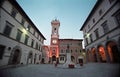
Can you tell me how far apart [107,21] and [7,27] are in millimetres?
17711

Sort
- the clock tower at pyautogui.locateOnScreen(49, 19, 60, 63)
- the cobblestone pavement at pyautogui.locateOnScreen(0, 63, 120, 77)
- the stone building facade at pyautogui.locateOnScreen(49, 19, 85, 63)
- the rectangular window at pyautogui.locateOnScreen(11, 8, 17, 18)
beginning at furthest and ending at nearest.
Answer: the clock tower at pyautogui.locateOnScreen(49, 19, 60, 63) → the stone building facade at pyautogui.locateOnScreen(49, 19, 85, 63) → the rectangular window at pyautogui.locateOnScreen(11, 8, 17, 18) → the cobblestone pavement at pyautogui.locateOnScreen(0, 63, 120, 77)

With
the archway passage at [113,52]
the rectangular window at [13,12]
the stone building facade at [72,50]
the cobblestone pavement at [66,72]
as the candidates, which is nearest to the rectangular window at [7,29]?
the rectangular window at [13,12]

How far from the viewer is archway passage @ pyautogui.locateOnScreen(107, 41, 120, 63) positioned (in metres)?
11.9

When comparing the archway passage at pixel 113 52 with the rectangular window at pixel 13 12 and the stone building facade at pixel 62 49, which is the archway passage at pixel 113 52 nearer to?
the rectangular window at pixel 13 12

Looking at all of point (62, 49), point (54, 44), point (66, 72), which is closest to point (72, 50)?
point (62, 49)

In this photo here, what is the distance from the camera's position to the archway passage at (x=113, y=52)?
11.9 metres

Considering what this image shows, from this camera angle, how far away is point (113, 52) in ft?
41.2

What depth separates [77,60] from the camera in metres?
30.8

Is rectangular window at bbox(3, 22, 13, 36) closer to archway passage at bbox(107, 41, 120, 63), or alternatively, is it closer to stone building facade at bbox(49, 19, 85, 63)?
archway passage at bbox(107, 41, 120, 63)

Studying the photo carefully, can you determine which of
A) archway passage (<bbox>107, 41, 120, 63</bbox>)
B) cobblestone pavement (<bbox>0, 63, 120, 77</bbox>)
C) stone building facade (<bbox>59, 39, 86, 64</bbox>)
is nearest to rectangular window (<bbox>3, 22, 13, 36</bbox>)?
cobblestone pavement (<bbox>0, 63, 120, 77</bbox>)

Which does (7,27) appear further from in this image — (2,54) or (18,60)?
(18,60)

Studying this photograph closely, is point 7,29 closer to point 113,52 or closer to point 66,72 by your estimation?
point 66,72

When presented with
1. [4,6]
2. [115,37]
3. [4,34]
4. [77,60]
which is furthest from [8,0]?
[77,60]

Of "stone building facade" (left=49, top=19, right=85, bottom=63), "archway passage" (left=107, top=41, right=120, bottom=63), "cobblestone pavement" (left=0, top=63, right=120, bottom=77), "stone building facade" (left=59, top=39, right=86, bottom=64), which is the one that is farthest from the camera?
"stone building facade" (left=49, top=19, right=85, bottom=63)
